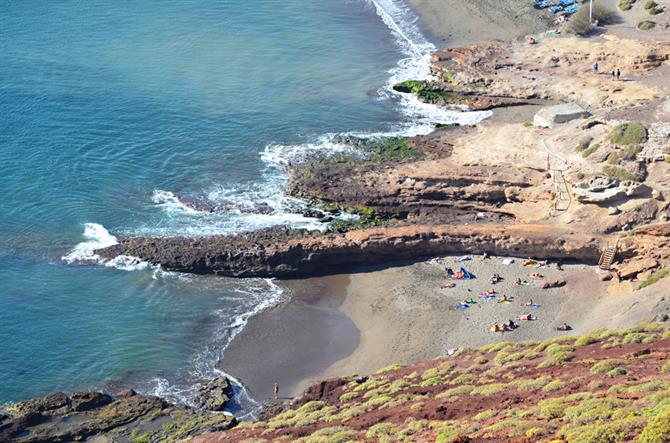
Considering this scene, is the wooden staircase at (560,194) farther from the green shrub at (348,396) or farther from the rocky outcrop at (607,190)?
the green shrub at (348,396)

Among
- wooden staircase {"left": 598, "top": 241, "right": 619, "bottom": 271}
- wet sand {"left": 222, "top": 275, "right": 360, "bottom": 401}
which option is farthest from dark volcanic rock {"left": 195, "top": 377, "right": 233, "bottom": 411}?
wooden staircase {"left": 598, "top": 241, "right": 619, "bottom": 271}

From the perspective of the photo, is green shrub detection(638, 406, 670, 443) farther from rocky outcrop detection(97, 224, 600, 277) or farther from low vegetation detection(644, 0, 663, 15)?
low vegetation detection(644, 0, 663, 15)

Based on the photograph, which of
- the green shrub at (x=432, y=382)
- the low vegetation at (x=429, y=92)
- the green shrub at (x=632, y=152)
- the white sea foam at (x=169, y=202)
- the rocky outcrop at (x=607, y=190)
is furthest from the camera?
the low vegetation at (x=429, y=92)

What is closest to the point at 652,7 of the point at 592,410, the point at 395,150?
the point at 395,150

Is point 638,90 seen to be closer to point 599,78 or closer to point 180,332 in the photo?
point 599,78

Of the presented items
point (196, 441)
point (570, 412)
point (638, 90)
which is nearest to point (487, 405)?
point (570, 412)

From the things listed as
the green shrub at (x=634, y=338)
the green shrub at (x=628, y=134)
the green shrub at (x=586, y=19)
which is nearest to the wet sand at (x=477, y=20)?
the green shrub at (x=586, y=19)

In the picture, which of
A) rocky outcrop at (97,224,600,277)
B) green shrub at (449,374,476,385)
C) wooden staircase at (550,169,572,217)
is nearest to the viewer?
green shrub at (449,374,476,385)
